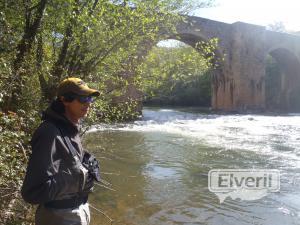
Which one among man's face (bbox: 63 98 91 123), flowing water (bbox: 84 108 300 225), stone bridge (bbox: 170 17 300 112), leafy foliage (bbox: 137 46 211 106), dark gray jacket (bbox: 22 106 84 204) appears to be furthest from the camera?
stone bridge (bbox: 170 17 300 112)

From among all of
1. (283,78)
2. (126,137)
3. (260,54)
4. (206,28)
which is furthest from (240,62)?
(126,137)

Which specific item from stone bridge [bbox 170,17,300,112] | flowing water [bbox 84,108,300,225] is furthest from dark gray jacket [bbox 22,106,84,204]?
stone bridge [bbox 170,17,300,112]

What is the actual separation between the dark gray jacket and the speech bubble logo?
12.7 feet

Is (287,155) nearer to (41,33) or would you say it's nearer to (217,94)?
(41,33)

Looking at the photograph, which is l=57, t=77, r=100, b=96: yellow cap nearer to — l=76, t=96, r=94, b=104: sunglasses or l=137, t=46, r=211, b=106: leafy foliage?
l=76, t=96, r=94, b=104: sunglasses

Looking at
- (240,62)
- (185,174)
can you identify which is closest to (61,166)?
(185,174)

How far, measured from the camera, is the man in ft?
5.59

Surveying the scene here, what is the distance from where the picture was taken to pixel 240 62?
80.2ft

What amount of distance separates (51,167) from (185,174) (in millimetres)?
5427

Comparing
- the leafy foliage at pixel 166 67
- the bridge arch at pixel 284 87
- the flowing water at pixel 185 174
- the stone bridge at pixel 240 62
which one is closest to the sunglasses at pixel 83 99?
the flowing water at pixel 185 174

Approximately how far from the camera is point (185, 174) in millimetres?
6961

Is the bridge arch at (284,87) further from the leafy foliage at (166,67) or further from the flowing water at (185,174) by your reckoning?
the leafy foliage at (166,67)

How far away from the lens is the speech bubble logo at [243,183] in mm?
5633

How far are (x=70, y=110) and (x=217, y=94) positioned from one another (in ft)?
79.6
